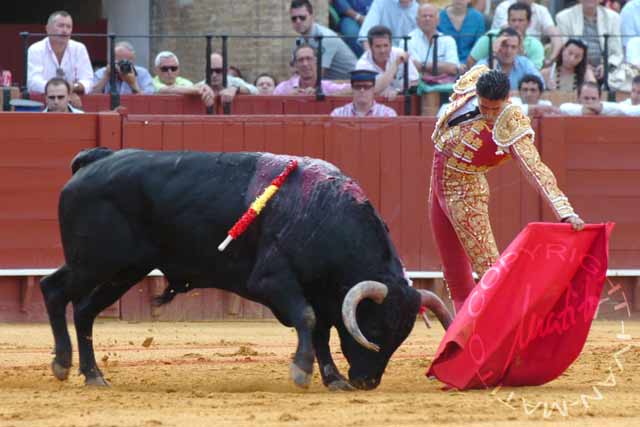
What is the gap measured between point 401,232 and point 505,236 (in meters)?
0.72

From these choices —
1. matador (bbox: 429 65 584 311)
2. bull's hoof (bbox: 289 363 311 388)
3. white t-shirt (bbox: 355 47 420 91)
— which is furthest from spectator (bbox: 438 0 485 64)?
bull's hoof (bbox: 289 363 311 388)

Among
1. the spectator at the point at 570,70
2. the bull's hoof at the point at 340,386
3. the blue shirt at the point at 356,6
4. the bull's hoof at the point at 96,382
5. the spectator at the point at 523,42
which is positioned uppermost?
the blue shirt at the point at 356,6

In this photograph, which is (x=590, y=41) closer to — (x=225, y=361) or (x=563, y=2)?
(x=563, y=2)

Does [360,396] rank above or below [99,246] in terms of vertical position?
below

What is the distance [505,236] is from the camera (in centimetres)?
1048

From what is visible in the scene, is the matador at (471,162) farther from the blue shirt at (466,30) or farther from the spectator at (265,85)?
the blue shirt at (466,30)

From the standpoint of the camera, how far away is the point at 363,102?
10.6 metres

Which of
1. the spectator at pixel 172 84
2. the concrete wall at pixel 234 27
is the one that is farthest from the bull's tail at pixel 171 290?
the concrete wall at pixel 234 27

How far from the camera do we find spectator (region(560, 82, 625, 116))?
35.4ft

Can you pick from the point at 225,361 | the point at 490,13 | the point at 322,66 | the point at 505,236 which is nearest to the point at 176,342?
the point at 225,361

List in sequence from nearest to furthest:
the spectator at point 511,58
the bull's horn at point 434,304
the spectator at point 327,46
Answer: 1. the bull's horn at point 434,304
2. the spectator at point 511,58
3. the spectator at point 327,46

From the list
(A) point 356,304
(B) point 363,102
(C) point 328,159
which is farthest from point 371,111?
(A) point 356,304

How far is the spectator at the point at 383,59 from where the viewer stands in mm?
10930

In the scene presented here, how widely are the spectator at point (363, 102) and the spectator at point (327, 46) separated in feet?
3.25
